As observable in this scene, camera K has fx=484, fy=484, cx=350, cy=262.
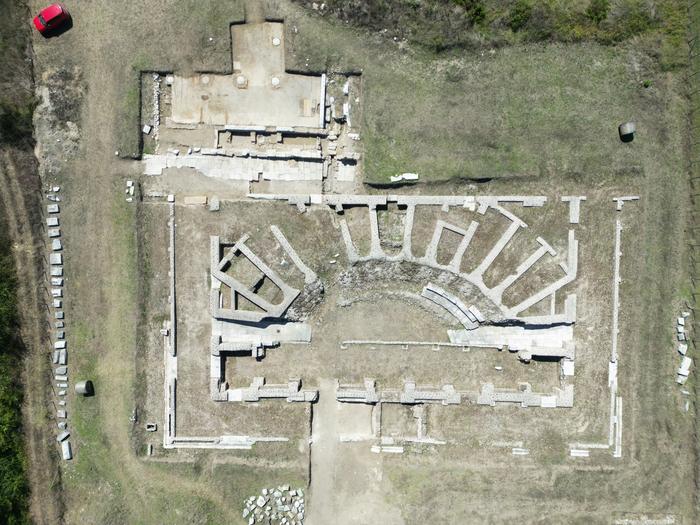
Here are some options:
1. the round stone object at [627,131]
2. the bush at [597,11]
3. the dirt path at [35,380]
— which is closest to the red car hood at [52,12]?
the dirt path at [35,380]

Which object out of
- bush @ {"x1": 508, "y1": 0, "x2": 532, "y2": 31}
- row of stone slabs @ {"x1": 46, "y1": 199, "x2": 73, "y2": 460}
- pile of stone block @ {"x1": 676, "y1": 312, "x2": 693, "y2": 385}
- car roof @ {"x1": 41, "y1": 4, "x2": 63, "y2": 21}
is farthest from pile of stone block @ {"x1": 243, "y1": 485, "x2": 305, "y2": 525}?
bush @ {"x1": 508, "y1": 0, "x2": 532, "y2": 31}

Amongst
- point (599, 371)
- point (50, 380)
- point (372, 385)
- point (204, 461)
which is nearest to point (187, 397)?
point (204, 461)

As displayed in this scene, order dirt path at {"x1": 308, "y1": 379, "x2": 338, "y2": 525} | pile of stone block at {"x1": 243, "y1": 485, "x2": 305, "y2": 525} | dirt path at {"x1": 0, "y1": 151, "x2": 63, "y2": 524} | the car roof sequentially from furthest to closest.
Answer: dirt path at {"x1": 308, "y1": 379, "x2": 338, "y2": 525} < pile of stone block at {"x1": 243, "y1": 485, "x2": 305, "y2": 525} < dirt path at {"x1": 0, "y1": 151, "x2": 63, "y2": 524} < the car roof

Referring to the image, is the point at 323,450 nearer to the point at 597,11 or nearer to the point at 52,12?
the point at 52,12

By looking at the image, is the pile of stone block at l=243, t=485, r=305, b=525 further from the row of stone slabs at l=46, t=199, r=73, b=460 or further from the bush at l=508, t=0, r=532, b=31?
the bush at l=508, t=0, r=532, b=31

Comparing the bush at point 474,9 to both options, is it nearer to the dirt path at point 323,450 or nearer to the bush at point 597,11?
the bush at point 597,11

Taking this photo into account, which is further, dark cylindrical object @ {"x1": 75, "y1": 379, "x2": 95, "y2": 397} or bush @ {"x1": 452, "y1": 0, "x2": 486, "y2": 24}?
dark cylindrical object @ {"x1": 75, "y1": 379, "x2": 95, "y2": 397}
